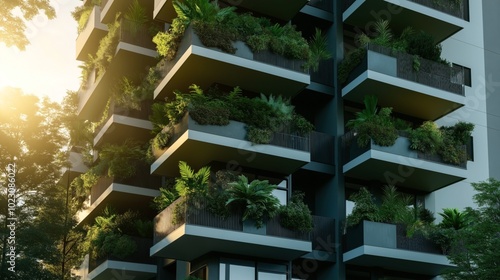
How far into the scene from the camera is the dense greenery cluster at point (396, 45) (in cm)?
3981

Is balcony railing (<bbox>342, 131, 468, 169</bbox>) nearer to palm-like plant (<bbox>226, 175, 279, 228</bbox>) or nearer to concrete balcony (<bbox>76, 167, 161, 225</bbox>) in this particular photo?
palm-like plant (<bbox>226, 175, 279, 228</bbox>)

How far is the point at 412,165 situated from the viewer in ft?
127

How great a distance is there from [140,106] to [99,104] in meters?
7.30

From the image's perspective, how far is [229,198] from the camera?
34.6m

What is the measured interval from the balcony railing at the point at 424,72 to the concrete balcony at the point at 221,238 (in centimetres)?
799

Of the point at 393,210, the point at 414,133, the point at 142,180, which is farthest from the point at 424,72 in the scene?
the point at 142,180

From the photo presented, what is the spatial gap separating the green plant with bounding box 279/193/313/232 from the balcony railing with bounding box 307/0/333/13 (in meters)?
9.61

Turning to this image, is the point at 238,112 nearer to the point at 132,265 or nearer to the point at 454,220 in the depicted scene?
the point at 454,220

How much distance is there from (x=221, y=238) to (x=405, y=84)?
10.7m

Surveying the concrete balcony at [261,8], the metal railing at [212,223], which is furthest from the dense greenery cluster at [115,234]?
the concrete balcony at [261,8]

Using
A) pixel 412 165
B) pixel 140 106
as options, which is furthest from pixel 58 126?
pixel 412 165

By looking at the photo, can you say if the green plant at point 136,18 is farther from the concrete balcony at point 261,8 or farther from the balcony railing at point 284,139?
the balcony railing at point 284,139

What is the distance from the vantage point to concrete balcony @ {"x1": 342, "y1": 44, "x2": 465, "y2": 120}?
129 feet

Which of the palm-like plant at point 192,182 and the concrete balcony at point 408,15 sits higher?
the concrete balcony at point 408,15
